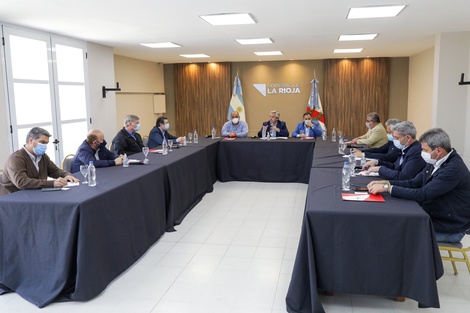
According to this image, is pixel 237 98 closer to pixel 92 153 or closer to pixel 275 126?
pixel 275 126

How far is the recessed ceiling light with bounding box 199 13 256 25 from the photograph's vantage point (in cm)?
525

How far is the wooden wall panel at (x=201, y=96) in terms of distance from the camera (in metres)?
12.2

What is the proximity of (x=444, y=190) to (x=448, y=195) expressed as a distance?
0.13 m

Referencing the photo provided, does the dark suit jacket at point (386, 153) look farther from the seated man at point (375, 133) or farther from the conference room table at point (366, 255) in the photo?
the conference room table at point (366, 255)

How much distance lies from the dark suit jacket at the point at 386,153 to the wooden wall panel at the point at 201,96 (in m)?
7.09

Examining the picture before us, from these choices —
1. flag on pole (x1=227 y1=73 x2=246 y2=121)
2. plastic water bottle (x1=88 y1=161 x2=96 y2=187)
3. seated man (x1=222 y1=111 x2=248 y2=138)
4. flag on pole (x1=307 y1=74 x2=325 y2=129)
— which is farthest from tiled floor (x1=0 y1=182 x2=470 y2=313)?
flag on pole (x1=227 y1=73 x2=246 y2=121)

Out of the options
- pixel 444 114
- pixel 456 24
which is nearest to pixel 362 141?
pixel 444 114

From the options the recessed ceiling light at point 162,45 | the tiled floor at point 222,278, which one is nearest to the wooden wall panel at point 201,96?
the recessed ceiling light at point 162,45

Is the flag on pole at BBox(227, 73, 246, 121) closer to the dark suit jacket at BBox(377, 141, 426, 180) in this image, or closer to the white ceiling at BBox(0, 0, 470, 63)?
the white ceiling at BBox(0, 0, 470, 63)

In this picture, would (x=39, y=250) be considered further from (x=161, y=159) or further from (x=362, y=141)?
(x=362, y=141)

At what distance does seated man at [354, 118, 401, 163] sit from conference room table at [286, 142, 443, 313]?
2319 millimetres

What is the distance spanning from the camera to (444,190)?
112 inches

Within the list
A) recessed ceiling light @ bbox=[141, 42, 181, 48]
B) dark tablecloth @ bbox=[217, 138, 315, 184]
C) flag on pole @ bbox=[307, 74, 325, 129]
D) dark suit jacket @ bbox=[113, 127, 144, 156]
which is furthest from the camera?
flag on pole @ bbox=[307, 74, 325, 129]

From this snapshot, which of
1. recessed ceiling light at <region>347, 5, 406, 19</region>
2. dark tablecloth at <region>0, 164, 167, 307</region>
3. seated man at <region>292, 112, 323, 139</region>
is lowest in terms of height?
dark tablecloth at <region>0, 164, 167, 307</region>
